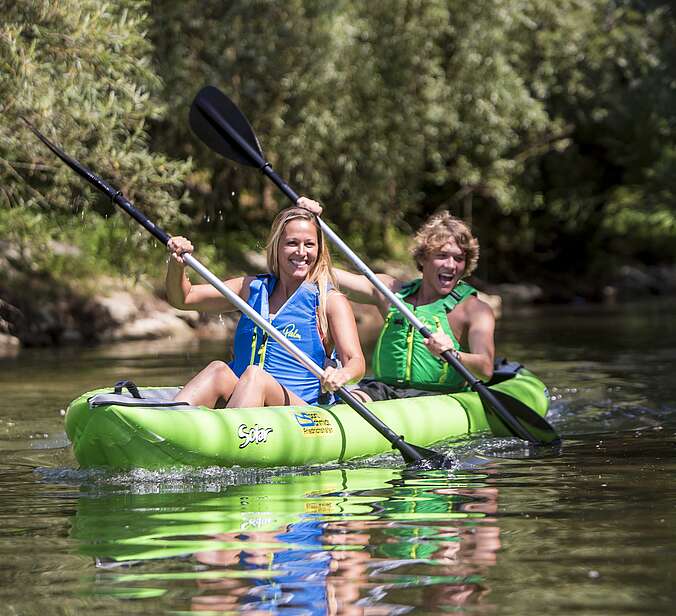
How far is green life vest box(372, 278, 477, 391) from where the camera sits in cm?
714

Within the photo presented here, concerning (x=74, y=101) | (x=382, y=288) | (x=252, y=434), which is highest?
(x=74, y=101)

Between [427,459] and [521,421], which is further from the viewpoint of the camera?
[521,421]

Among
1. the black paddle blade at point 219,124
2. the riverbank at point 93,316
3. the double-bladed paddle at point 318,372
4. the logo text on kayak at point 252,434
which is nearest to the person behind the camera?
the logo text on kayak at point 252,434

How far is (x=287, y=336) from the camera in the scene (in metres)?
6.16

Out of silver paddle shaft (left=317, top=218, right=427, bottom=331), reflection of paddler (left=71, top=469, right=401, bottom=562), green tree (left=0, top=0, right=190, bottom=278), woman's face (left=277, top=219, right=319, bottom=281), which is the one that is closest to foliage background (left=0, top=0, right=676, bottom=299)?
green tree (left=0, top=0, right=190, bottom=278)

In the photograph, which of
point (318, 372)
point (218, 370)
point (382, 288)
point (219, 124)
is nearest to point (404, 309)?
point (382, 288)

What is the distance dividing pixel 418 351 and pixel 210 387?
1615 mm

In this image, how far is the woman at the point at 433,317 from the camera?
276 inches

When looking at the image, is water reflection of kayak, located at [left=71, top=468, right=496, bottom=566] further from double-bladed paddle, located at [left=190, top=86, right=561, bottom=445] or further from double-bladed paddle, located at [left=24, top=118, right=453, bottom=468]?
double-bladed paddle, located at [left=190, top=86, right=561, bottom=445]

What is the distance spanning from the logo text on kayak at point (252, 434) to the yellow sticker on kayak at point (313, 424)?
0.20 m

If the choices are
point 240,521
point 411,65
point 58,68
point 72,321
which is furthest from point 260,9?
point 240,521

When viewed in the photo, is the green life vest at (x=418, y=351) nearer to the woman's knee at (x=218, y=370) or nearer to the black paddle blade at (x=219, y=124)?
the black paddle blade at (x=219, y=124)

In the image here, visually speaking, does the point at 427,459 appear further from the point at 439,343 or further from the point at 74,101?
the point at 74,101

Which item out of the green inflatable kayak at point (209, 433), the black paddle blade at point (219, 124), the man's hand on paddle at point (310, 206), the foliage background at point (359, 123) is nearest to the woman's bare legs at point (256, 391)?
the green inflatable kayak at point (209, 433)
